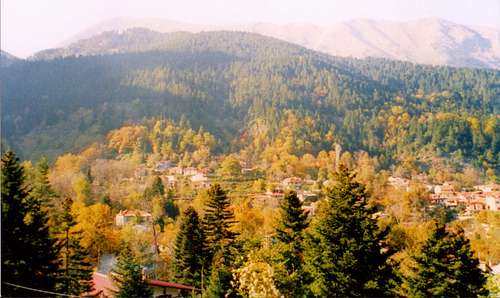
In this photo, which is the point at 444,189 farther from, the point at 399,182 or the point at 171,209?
the point at 171,209

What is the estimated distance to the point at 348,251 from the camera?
877 centimetres

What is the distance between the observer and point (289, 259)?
10.4m

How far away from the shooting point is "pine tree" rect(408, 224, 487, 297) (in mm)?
7684

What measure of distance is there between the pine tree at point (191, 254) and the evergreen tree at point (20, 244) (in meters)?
4.61

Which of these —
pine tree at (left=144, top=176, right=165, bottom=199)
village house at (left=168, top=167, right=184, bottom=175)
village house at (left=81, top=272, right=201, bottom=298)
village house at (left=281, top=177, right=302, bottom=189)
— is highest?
village house at (left=81, top=272, right=201, bottom=298)

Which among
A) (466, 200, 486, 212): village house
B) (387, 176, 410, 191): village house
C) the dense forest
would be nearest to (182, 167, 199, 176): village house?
the dense forest

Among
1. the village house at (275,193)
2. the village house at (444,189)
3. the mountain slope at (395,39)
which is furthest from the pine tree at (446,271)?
the mountain slope at (395,39)

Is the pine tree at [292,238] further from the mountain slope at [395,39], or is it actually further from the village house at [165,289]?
the mountain slope at [395,39]

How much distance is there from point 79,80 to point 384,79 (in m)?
36.4

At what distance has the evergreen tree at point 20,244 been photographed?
7.74m

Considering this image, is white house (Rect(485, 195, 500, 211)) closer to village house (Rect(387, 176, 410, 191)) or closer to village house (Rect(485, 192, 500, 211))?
village house (Rect(485, 192, 500, 211))

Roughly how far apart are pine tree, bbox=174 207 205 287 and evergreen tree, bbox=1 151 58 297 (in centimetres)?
461

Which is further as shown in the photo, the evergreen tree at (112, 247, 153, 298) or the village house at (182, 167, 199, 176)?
the village house at (182, 167, 199, 176)

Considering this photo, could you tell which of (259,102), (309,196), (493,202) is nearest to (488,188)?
(493,202)
